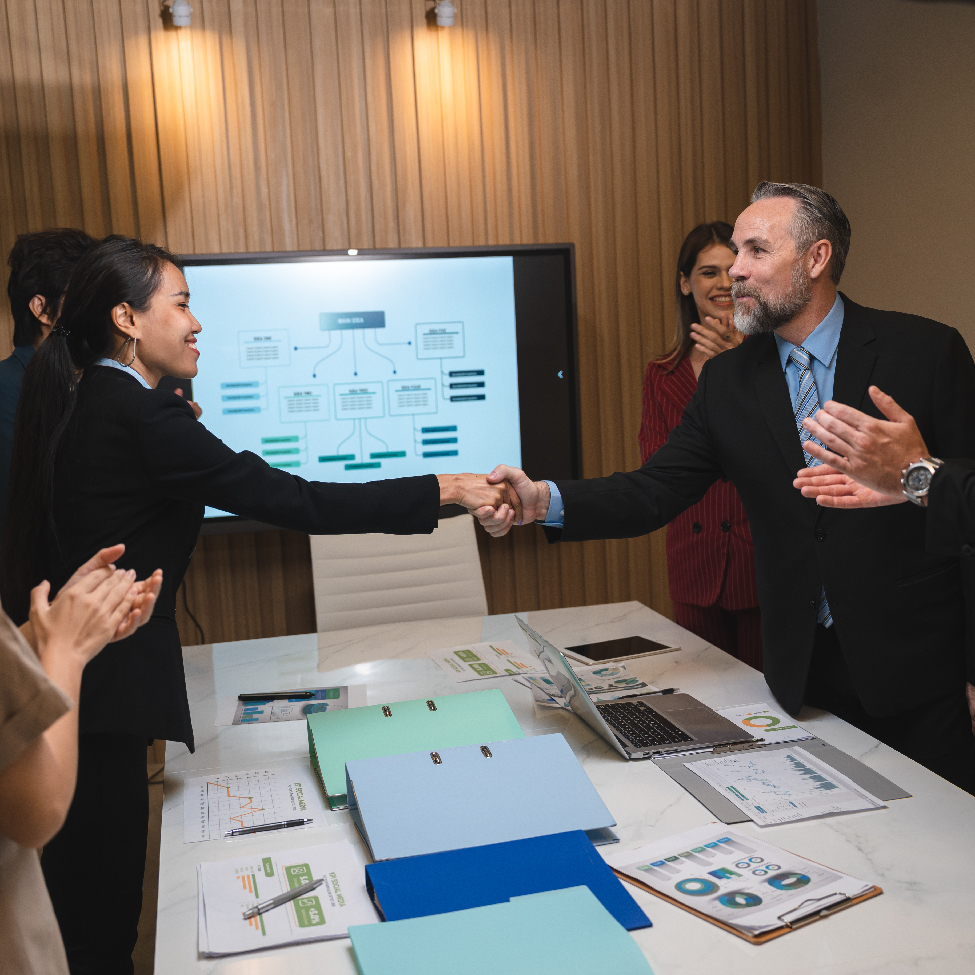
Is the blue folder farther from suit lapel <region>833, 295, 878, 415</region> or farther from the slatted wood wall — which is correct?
→ the slatted wood wall

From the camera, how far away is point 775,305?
2119 millimetres

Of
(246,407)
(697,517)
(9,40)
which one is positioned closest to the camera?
(697,517)

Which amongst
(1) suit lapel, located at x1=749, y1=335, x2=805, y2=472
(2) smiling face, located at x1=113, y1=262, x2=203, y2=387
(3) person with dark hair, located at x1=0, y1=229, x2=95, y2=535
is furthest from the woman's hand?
(3) person with dark hair, located at x1=0, y1=229, x2=95, y2=535

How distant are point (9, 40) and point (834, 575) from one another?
356 centimetres

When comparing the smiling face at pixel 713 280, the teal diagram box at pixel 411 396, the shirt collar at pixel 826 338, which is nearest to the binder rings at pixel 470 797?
the shirt collar at pixel 826 338

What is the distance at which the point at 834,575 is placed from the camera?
6.29 ft

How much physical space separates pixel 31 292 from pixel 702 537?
2.12 meters

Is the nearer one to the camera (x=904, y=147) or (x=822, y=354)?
(x=822, y=354)

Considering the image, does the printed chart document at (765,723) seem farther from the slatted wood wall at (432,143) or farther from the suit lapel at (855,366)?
the slatted wood wall at (432,143)

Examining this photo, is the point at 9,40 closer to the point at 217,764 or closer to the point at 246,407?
the point at 246,407

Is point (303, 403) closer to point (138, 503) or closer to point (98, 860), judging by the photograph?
point (138, 503)

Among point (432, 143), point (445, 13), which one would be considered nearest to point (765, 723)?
point (432, 143)

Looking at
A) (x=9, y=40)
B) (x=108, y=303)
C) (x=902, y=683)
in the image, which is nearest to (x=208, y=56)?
(x=9, y=40)

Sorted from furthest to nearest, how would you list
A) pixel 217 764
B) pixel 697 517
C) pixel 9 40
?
Answer: pixel 9 40
pixel 697 517
pixel 217 764
